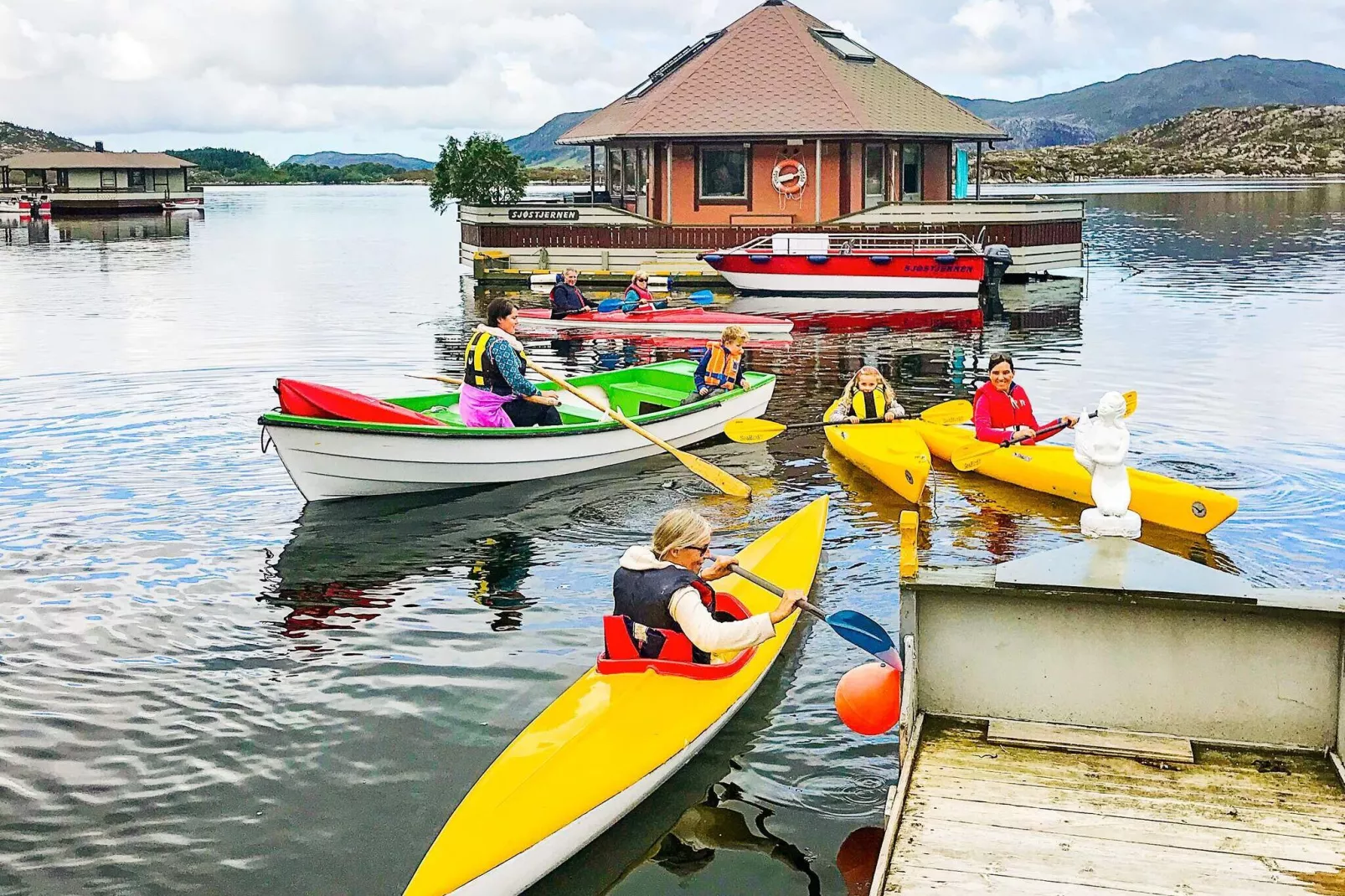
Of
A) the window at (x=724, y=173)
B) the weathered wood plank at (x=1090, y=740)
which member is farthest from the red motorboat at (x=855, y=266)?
the weathered wood plank at (x=1090, y=740)

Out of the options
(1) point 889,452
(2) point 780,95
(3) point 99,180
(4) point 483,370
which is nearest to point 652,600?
(4) point 483,370

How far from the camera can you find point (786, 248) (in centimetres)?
3403

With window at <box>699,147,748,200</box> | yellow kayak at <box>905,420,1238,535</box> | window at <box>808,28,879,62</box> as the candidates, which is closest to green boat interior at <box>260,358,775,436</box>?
yellow kayak at <box>905,420,1238,535</box>

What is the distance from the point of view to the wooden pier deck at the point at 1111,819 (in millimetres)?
5672

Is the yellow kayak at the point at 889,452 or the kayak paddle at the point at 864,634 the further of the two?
the yellow kayak at the point at 889,452

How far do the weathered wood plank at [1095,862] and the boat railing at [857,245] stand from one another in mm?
27204

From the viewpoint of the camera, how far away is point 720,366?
17359 mm

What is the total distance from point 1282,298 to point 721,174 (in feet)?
50.2

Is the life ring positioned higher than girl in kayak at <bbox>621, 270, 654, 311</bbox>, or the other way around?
the life ring

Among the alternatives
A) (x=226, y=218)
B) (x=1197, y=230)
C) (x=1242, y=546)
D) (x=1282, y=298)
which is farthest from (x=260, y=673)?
(x=226, y=218)

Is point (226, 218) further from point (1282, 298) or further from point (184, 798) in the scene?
point (184, 798)

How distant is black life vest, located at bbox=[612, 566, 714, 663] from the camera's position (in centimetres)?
752

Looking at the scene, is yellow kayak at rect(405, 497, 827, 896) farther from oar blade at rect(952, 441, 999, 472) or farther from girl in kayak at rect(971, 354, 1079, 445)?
girl in kayak at rect(971, 354, 1079, 445)

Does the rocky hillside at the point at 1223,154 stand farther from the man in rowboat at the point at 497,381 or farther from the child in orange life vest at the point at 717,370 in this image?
the man in rowboat at the point at 497,381
